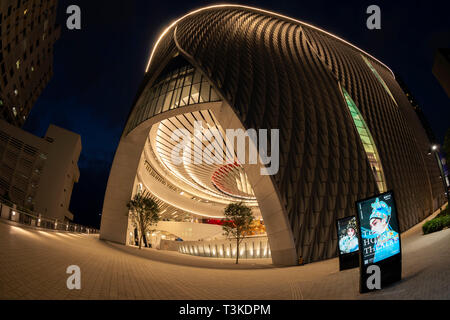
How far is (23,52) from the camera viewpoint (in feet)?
115

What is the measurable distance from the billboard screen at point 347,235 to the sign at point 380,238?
3375mm

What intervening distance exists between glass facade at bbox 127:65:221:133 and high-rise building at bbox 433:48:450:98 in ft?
48.2

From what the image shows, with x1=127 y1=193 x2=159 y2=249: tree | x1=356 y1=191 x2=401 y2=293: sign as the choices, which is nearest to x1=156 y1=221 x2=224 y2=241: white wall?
x1=127 y1=193 x2=159 y2=249: tree

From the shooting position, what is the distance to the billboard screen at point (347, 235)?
9.57 meters

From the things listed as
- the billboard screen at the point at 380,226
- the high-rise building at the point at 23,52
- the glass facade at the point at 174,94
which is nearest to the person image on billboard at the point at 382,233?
the billboard screen at the point at 380,226

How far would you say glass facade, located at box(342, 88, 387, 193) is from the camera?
19.8 metres

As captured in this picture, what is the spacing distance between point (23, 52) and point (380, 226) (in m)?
46.9

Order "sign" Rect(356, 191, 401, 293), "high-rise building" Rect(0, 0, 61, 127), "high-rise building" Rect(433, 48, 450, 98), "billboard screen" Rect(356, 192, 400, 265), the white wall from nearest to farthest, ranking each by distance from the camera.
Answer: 1. "sign" Rect(356, 191, 401, 293)
2. "billboard screen" Rect(356, 192, 400, 265)
3. "high-rise building" Rect(433, 48, 450, 98)
4. "high-rise building" Rect(0, 0, 61, 127)
5. the white wall

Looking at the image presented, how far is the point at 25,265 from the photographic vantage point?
6539 millimetres

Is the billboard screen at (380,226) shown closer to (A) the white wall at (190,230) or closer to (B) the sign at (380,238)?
(B) the sign at (380,238)

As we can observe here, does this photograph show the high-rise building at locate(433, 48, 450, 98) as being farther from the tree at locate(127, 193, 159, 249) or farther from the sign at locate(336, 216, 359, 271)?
the tree at locate(127, 193, 159, 249)

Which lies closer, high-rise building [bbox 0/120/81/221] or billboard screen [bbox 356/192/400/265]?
billboard screen [bbox 356/192/400/265]

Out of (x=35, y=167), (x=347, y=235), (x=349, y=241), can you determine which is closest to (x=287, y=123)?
(x=347, y=235)
